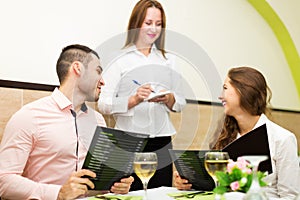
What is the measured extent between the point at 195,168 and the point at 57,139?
23.4 inches

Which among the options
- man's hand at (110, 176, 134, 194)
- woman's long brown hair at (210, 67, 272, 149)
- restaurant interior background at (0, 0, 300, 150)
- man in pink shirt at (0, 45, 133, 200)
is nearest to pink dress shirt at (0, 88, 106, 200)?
man in pink shirt at (0, 45, 133, 200)

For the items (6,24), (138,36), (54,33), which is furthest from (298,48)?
(6,24)

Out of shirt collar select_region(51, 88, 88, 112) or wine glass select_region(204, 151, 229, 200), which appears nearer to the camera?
wine glass select_region(204, 151, 229, 200)

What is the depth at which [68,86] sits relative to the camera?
6.68ft

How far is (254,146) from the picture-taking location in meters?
1.69

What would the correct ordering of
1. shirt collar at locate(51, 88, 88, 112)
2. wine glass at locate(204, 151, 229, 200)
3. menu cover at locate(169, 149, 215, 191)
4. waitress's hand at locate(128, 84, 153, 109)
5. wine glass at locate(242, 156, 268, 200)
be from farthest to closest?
waitress's hand at locate(128, 84, 153, 109) → shirt collar at locate(51, 88, 88, 112) → menu cover at locate(169, 149, 215, 191) → wine glass at locate(204, 151, 229, 200) → wine glass at locate(242, 156, 268, 200)

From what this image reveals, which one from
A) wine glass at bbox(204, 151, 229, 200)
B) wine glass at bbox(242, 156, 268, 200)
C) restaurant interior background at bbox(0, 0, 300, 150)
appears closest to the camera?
wine glass at bbox(242, 156, 268, 200)

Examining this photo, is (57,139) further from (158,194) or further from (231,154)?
(231,154)

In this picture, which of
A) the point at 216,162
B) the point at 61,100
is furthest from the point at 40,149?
the point at 216,162

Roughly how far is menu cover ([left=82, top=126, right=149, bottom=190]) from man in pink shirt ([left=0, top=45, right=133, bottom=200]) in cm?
4

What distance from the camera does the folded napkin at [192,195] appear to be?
150 centimetres

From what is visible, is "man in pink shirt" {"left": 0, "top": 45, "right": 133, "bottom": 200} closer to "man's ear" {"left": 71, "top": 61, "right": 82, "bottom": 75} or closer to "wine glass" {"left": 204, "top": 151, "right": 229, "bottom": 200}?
"man's ear" {"left": 71, "top": 61, "right": 82, "bottom": 75}

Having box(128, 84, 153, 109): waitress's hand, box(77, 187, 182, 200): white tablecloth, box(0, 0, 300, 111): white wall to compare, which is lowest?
box(77, 187, 182, 200): white tablecloth

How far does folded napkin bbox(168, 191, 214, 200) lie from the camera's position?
1500 millimetres
